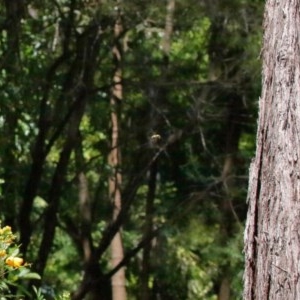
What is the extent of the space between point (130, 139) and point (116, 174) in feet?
1.43

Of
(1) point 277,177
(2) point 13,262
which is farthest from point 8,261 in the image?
(1) point 277,177

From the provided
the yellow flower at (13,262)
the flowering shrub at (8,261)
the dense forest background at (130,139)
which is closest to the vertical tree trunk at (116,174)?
the dense forest background at (130,139)

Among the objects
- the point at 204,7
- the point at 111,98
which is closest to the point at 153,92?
the point at 111,98

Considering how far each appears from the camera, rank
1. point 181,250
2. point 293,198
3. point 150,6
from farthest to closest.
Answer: point 181,250 < point 150,6 < point 293,198

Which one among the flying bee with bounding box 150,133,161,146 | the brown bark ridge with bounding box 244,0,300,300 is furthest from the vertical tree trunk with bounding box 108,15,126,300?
the brown bark ridge with bounding box 244,0,300,300

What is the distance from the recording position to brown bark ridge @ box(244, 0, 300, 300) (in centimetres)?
383

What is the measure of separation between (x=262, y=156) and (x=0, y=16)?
19.9 feet

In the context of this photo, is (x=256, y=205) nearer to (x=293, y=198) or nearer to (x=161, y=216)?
(x=293, y=198)

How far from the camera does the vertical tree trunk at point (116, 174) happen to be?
11.8m

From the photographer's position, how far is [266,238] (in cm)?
387

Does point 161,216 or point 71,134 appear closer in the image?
point 71,134

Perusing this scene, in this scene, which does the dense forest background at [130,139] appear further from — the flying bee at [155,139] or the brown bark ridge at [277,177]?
the brown bark ridge at [277,177]

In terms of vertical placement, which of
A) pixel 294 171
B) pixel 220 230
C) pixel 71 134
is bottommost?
pixel 220 230

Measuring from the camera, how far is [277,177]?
3883mm
